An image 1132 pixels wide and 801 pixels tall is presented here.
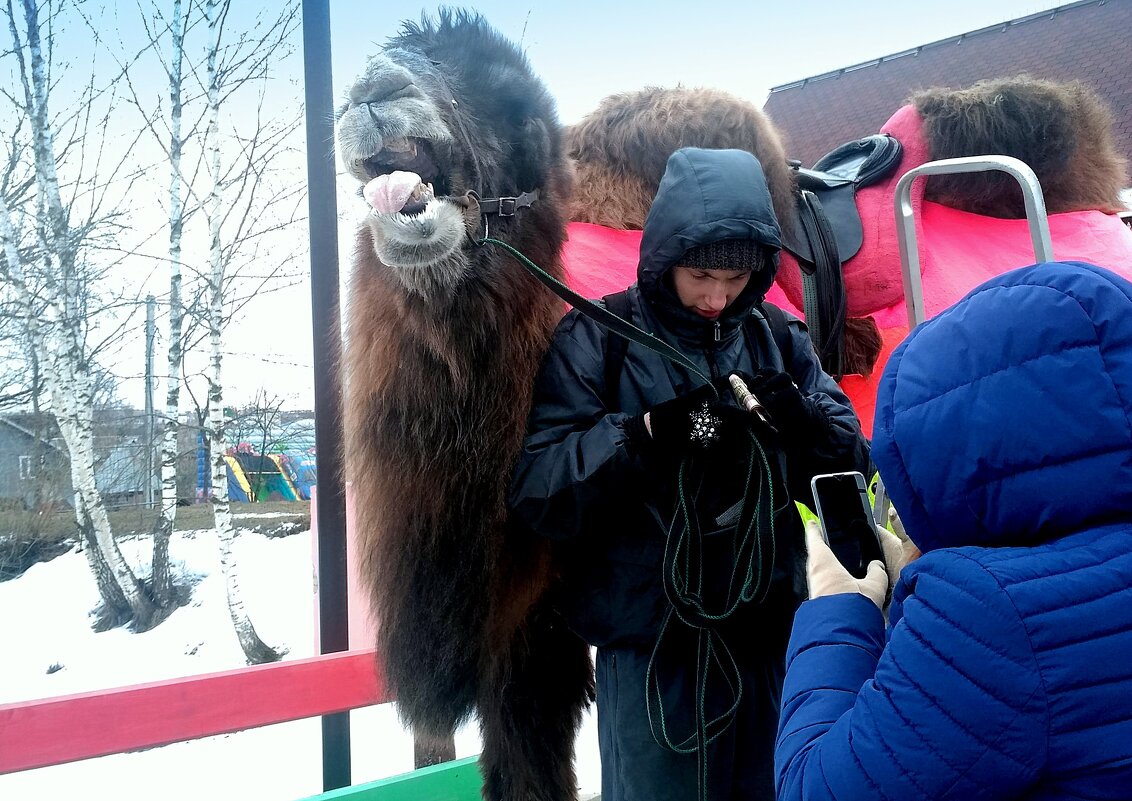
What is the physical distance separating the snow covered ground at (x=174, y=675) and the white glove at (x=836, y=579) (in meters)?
2.10

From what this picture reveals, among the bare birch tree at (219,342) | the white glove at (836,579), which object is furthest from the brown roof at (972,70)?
the white glove at (836,579)

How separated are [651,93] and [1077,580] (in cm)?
218

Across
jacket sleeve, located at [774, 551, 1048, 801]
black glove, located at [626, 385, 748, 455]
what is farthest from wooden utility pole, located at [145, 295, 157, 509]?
jacket sleeve, located at [774, 551, 1048, 801]

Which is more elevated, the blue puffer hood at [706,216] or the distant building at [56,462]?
the blue puffer hood at [706,216]

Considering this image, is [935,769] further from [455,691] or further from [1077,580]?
[455,691]

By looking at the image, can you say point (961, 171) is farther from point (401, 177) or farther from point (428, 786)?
point (428, 786)

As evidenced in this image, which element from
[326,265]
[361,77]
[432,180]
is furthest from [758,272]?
[326,265]

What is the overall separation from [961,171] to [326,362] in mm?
1956

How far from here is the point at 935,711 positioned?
741mm

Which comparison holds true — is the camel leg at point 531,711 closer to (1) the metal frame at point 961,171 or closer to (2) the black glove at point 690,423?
(2) the black glove at point 690,423

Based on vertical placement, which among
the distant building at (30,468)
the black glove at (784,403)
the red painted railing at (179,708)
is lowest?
the red painted railing at (179,708)

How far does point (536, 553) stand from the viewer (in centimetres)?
189

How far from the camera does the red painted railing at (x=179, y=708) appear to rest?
1987 millimetres

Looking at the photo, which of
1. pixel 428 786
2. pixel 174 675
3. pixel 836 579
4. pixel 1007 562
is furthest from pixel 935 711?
pixel 174 675
